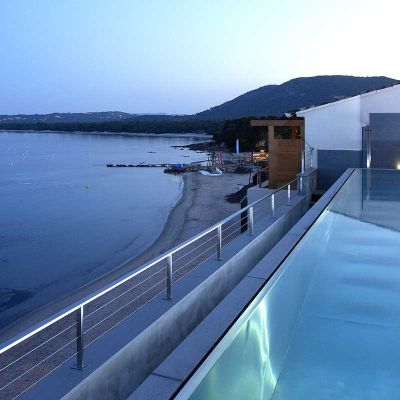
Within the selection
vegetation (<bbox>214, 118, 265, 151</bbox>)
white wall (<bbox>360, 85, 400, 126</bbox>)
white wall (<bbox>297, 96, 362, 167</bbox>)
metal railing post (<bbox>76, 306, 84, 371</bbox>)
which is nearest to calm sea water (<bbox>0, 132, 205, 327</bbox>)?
white wall (<bbox>297, 96, 362, 167</bbox>)

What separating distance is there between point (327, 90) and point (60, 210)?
114529mm

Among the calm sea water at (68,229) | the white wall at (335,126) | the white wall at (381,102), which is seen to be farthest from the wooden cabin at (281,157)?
the calm sea water at (68,229)

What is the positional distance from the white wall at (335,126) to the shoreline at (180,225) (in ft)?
22.6

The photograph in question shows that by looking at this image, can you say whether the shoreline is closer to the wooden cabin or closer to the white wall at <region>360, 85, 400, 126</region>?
the wooden cabin

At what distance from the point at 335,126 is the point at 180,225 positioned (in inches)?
473

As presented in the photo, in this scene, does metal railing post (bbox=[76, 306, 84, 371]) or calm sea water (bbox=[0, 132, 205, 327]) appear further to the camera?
calm sea water (bbox=[0, 132, 205, 327])

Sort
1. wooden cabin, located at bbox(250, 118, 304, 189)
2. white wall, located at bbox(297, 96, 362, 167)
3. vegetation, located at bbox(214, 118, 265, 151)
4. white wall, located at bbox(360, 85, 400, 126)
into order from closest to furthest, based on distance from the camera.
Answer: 1. white wall, located at bbox(360, 85, 400, 126)
2. white wall, located at bbox(297, 96, 362, 167)
3. wooden cabin, located at bbox(250, 118, 304, 189)
4. vegetation, located at bbox(214, 118, 265, 151)

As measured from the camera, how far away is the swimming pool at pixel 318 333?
3.17 metres

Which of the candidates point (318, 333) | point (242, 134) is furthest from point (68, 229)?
point (242, 134)

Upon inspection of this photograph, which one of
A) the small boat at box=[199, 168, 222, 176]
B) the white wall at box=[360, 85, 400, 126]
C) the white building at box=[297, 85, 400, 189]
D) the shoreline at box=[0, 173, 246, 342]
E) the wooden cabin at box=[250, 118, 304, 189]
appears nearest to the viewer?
the shoreline at box=[0, 173, 246, 342]

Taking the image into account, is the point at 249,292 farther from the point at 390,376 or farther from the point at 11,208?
the point at 11,208

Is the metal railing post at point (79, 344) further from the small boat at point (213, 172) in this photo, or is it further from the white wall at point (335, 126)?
the small boat at point (213, 172)

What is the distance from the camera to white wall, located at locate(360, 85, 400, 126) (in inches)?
555

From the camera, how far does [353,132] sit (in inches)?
567
